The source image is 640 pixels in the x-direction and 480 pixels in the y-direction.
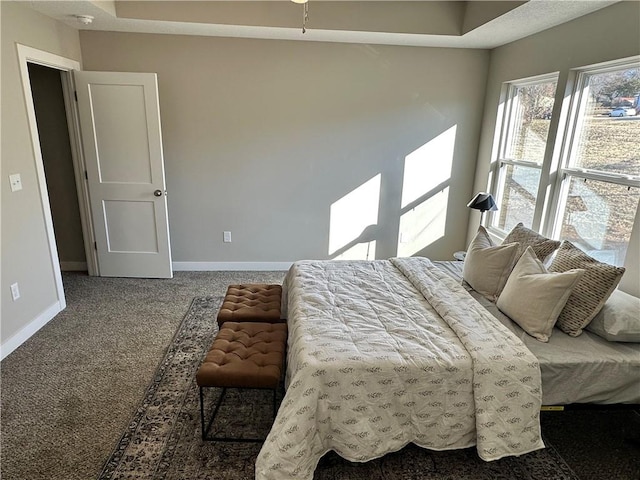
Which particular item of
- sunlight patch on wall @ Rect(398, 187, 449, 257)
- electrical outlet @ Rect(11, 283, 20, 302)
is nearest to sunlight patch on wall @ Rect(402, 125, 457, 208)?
sunlight patch on wall @ Rect(398, 187, 449, 257)

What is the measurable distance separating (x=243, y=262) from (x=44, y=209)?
→ 195 cm

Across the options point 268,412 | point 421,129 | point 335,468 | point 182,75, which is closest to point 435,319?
point 335,468

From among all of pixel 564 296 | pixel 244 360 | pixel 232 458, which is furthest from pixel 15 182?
pixel 564 296

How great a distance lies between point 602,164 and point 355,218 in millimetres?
2331

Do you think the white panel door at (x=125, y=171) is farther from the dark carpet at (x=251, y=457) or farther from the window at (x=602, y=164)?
the window at (x=602, y=164)

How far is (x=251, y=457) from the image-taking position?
1.95 meters

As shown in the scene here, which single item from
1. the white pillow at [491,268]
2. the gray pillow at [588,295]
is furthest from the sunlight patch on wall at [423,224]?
the gray pillow at [588,295]

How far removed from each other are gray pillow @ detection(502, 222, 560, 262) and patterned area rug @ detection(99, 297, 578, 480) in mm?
1179

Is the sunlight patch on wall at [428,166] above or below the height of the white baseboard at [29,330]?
above

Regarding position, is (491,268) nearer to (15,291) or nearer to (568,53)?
(568,53)

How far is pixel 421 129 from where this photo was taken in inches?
168

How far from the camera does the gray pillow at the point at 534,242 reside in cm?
260

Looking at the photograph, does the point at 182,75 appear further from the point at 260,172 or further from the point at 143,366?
the point at 143,366

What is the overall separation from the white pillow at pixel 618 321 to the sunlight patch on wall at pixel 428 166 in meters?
2.49
